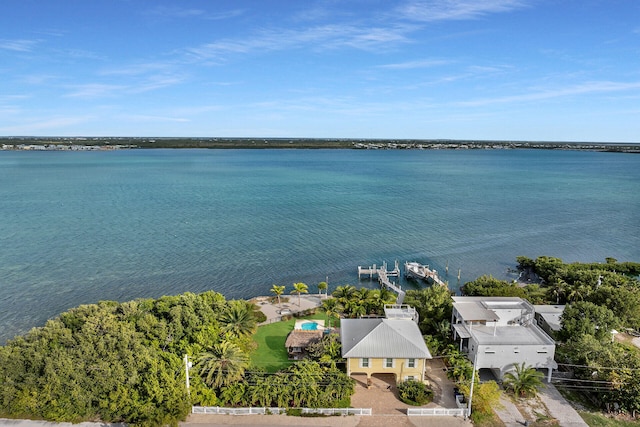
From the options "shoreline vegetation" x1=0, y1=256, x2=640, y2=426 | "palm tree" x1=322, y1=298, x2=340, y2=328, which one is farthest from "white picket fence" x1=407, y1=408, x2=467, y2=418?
"palm tree" x1=322, y1=298, x2=340, y2=328

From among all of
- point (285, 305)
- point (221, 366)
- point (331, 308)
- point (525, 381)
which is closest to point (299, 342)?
point (331, 308)

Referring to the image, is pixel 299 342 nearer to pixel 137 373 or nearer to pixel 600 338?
pixel 137 373

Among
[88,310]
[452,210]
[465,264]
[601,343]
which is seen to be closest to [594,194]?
[452,210]

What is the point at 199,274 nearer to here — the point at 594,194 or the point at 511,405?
the point at 511,405

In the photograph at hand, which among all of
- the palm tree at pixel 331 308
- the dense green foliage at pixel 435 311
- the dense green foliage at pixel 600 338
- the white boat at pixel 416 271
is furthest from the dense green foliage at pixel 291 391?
the white boat at pixel 416 271

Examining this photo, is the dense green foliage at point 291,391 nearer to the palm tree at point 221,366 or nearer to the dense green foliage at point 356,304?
the palm tree at point 221,366
